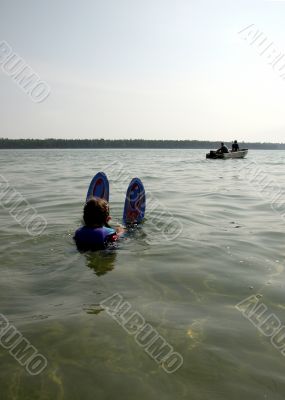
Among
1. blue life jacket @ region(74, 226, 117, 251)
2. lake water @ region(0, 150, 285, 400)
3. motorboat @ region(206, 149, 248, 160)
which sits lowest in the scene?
lake water @ region(0, 150, 285, 400)

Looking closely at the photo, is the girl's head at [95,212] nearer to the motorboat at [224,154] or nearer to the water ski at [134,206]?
the water ski at [134,206]

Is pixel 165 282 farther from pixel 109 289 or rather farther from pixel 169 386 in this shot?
pixel 169 386

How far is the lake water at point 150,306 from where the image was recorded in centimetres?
299

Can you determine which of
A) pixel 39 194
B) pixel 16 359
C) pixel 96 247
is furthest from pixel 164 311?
pixel 39 194

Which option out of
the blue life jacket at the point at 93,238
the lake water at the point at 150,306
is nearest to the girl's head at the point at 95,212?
the blue life jacket at the point at 93,238

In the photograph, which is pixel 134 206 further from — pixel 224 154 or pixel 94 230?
pixel 224 154

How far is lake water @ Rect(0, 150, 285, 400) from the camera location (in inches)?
118

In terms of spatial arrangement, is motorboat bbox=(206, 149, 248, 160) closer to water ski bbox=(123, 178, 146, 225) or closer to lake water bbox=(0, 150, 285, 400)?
lake water bbox=(0, 150, 285, 400)

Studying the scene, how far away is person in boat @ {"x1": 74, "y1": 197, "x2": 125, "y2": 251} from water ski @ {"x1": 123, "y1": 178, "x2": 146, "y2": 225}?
238cm

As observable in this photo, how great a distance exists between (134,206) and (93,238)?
2.75 metres

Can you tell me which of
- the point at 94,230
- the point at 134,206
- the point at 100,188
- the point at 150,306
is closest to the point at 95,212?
the point at 94,230

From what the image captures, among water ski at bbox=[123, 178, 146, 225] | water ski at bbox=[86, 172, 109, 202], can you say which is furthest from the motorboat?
water ski at bbox=[123, 178, 146, 225]

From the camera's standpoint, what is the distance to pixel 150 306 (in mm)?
4363

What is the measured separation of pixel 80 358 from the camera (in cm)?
330
